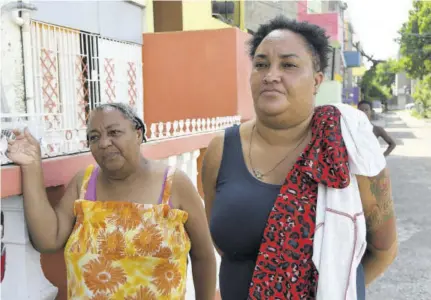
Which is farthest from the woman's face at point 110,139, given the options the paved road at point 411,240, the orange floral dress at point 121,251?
the paved road at point 411,240

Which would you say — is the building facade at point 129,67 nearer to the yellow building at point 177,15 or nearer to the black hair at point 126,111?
the yellow building at point 177,15

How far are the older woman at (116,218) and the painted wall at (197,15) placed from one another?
7.63 meters

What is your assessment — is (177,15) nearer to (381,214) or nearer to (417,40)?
(381,214)

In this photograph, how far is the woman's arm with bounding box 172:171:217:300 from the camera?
156cm

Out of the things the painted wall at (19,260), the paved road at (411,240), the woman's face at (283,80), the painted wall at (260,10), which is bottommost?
the paved road at (411,240)

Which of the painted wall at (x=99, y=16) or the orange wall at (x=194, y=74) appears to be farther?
the orange wall at (x=194, y=74)

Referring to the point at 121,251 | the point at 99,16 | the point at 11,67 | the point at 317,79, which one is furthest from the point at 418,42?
the point at 121,251

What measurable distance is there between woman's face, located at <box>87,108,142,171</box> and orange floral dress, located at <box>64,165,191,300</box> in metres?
0.13

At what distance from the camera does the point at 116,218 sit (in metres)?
1.46

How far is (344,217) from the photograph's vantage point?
1.34 metres

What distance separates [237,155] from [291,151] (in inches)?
7.2

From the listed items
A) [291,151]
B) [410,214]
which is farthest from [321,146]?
[410,214]

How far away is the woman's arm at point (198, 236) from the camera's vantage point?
1.56 meters

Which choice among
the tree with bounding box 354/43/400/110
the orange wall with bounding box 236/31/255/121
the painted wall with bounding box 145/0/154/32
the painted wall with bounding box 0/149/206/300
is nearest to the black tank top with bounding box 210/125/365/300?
the painted wall with bounding box 0/149/206/300
